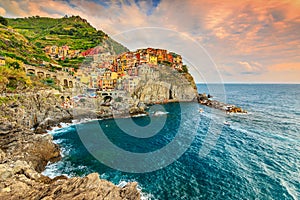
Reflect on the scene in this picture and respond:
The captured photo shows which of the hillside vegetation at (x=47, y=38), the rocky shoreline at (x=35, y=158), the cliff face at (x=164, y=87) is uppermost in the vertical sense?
the hillside vegetation at (x=47, y=38)

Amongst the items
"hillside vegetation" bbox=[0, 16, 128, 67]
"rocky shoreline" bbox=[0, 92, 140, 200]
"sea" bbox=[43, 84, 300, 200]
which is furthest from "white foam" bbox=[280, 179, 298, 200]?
"hillside vegetation" bbox=[0, 16, 128, 67]

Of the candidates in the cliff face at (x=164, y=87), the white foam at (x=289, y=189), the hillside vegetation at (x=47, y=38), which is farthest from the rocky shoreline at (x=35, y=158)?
the cliff face at (x=164, y=87)

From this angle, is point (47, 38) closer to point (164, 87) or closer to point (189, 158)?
point (164, 87)

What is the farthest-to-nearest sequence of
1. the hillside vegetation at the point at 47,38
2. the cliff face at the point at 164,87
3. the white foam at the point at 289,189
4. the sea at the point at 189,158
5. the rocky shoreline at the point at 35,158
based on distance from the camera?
1. the cliff face at the point at 164,87
2. the hillside vegetation at the point at 47,38
3. the sea at the point at 189,158
4. the white foam at the point at 289,189
5. the rocky shoreline at the point at 35,158

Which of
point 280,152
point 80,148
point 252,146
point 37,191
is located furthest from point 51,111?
point 280,152

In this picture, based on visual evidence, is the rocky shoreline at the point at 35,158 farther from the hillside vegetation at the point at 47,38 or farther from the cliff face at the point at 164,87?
the cliff face at the point at 164,87

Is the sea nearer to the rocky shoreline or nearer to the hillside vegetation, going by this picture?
the rocky shoreline
